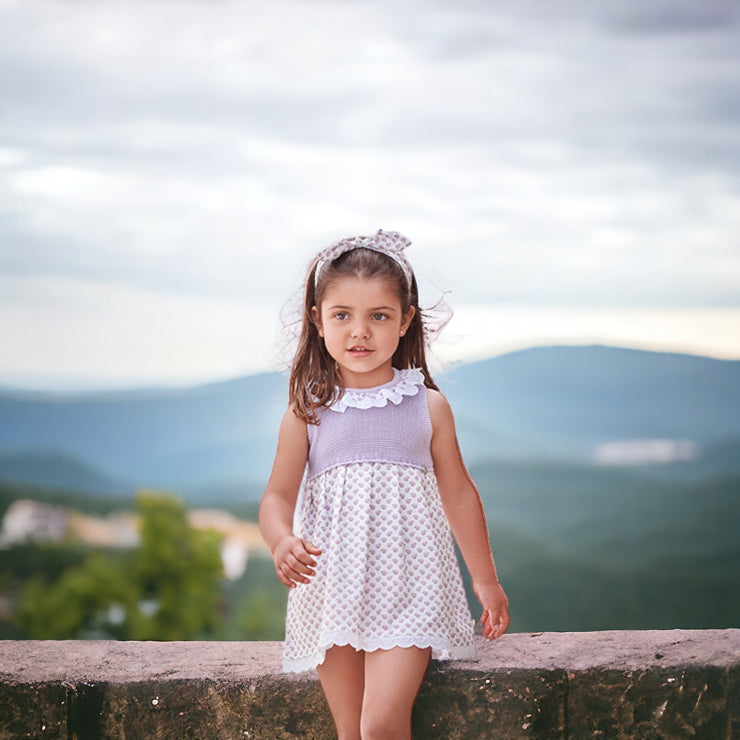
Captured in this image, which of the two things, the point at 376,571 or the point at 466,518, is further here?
the point at 466,518

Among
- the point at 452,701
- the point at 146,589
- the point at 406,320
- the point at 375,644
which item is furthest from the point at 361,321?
Result: the point at 146,589

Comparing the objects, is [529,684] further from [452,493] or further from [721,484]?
[721,484]

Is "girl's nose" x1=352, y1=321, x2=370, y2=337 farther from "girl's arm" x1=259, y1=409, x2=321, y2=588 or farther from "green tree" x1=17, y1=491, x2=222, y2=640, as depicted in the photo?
"green tree" x1=17, y1=491, x2=222, y2=640

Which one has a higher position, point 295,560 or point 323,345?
point 323,345

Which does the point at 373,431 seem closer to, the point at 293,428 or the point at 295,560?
the point at 293,428

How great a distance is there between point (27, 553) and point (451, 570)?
28.6 m

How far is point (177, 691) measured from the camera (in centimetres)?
204

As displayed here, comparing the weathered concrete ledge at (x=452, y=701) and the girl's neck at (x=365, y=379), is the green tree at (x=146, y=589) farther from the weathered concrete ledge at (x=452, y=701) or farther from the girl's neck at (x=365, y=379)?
the girl's neck at (x=365, y=379)

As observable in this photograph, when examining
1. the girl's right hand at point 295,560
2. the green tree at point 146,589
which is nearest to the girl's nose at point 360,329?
the girl's right hand at point 295,560

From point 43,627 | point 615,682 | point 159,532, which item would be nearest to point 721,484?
point 159,532

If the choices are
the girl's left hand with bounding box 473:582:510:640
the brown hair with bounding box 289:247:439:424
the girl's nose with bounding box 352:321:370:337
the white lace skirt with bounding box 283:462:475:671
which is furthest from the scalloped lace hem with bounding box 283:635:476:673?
the girl's nose with bounding box 352:321:370:337

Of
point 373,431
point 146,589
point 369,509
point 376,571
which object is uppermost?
point 373,431

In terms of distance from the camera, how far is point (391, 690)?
186cm

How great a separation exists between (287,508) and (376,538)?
20 cm
